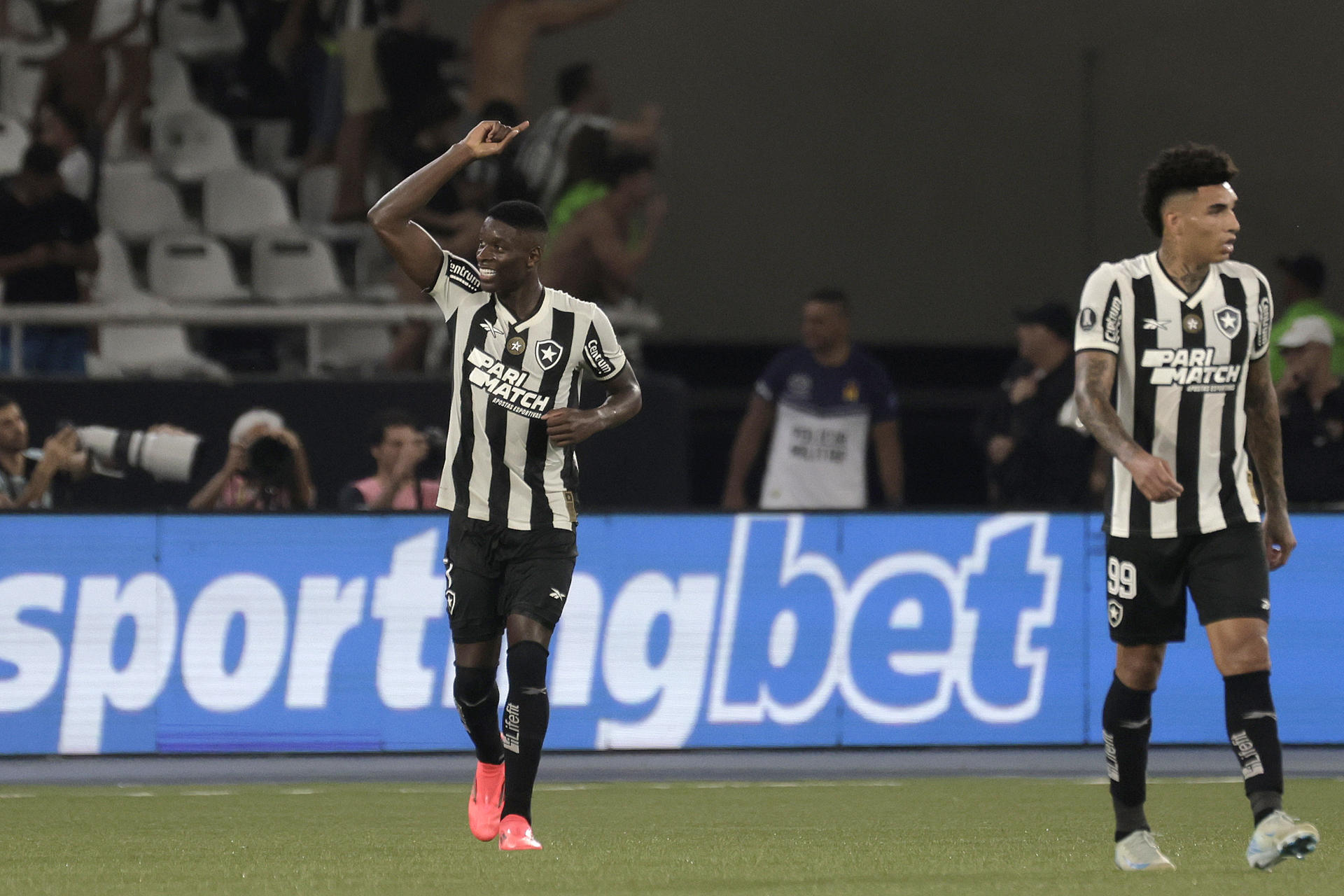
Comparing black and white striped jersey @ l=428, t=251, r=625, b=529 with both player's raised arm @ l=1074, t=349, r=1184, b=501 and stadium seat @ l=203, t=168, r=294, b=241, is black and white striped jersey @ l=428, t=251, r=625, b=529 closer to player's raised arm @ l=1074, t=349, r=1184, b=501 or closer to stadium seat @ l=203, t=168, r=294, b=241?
player's raised arm @ l=1074, t=349, r=1184, b=501

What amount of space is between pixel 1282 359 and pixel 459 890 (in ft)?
26.1

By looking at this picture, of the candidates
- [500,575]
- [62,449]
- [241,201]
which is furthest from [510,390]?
[241,201]

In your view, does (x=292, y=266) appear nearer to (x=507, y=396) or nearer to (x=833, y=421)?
(x=833, y=421)

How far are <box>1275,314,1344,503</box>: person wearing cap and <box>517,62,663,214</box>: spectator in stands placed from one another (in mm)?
4562

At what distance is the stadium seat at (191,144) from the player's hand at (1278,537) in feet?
33.4

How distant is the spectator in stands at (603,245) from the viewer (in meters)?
12.8

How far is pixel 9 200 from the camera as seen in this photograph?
12867 mm

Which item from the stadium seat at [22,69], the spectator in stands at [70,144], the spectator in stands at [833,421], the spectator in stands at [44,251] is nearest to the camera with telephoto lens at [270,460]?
the spectator in stands at [833,421]

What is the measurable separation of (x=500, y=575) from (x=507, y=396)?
0.56 meters

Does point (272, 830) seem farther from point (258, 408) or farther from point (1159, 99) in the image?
point (1159, 99)

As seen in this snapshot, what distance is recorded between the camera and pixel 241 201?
47.8 feet

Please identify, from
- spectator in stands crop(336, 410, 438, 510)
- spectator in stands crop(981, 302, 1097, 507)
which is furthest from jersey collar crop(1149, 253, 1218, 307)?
spectator in stands crop(336, 410, 438, 510)

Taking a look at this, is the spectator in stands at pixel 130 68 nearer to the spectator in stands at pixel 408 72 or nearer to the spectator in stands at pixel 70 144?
the spectator in stands at pixel 70 144

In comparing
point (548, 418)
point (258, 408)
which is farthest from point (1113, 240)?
point (548, 418)
